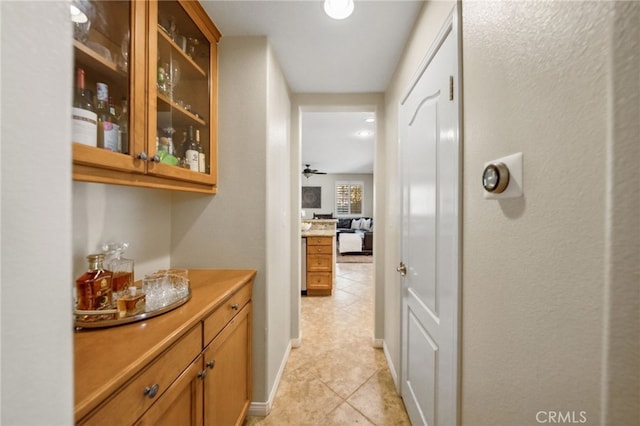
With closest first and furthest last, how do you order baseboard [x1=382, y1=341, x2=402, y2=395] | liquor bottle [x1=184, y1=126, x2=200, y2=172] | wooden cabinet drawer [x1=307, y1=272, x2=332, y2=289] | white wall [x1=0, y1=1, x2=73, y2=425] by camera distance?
white wall [x1=0, y1=1, x2=73, y2=425], liquor bottle [x1=184, y1=126, x2=200, y2=172], baseboard [x1=382, y1=341, x2=402, y2=395], wooden cabinet drawer [x1=307, y1=272, x2=332, y2=289]

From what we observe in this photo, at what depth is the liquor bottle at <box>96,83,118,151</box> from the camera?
871mm

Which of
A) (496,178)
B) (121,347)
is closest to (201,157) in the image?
(121,347)

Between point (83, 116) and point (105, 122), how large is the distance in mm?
79

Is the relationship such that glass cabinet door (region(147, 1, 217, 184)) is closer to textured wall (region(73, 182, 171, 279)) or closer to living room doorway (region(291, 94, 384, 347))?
textured wall (region(73, 182, 171, 279))

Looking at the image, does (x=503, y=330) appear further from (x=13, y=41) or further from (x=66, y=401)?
(x=13, y=41)

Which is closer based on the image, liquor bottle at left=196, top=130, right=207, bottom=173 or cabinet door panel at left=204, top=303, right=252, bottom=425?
cabinet door panel at left=204, top=303, right=252, bottom=425

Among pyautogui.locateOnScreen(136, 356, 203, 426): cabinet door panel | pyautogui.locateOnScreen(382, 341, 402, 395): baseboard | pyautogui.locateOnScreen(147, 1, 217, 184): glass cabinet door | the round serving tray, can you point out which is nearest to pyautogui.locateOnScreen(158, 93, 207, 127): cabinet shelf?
Answer: pyautogui.locateOnScreen(147, 1, 217, 184): glass cabinet door

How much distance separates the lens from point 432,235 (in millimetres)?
1247

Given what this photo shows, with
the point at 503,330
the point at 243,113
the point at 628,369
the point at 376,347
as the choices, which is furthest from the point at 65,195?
the point at 376,347

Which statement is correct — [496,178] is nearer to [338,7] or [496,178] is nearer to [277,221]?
[338,7]

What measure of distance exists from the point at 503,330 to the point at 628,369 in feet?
1.05

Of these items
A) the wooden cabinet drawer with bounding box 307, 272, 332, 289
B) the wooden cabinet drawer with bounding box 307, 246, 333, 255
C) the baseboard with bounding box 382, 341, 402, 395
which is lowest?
the baseboard with bounding box 382, 341, 402, 395

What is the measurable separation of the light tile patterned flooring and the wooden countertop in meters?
1.07

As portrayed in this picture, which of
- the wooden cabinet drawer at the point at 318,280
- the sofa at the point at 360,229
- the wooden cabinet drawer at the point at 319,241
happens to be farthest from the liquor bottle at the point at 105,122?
the sofa at the point at 360,229
